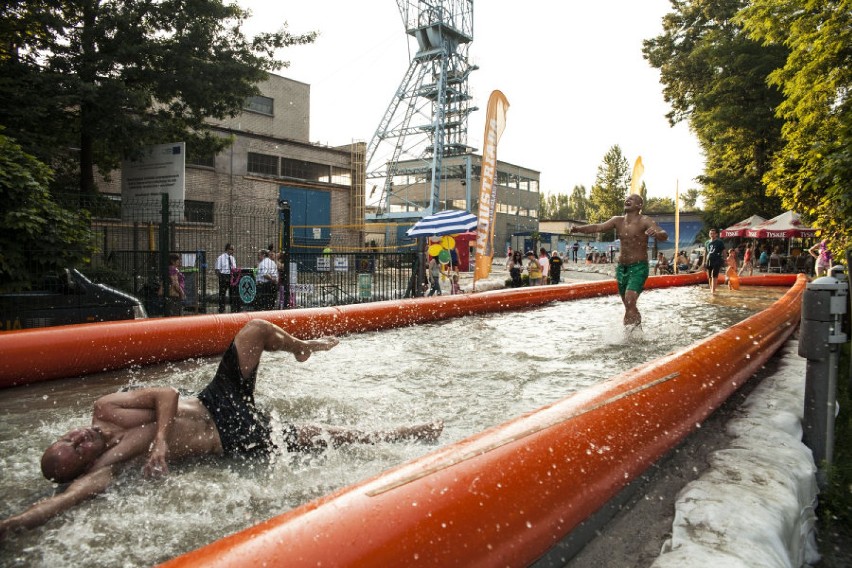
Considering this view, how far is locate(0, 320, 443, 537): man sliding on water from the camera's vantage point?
8.11 ft

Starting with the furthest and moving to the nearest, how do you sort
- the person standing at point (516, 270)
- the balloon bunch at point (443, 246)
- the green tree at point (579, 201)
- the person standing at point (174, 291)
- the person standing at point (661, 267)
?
the green tree at point (579, 201) < the person standing at point (661, 267) < the person standing at point (516, 270) < the balloon bunch at point (443, 246) < the person standing at point (174, 291)

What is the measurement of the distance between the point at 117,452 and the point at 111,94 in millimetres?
10522

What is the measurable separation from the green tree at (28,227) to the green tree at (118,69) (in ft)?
9.89

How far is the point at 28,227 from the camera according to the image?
6.59m

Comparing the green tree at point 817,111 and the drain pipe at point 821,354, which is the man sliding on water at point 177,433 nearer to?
the drain pipe at point 821,354

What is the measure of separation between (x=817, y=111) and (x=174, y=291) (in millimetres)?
12093

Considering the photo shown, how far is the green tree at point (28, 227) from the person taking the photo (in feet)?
21.5

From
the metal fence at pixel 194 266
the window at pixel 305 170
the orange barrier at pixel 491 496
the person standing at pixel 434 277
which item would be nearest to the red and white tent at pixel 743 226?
the person standing at pixel 434 277

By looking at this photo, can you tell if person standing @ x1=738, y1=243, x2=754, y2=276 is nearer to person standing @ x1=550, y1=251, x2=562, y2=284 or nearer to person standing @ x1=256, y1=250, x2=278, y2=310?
person standing @ x1=550, y1=251, x2=562, y2=284

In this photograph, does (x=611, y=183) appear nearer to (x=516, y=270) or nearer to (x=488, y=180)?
(x=516, y=270)

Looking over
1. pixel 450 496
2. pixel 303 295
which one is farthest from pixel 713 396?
pixel 303 295

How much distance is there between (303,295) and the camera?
10938mm

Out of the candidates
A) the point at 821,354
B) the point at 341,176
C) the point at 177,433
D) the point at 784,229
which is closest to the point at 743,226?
the point at 784,229

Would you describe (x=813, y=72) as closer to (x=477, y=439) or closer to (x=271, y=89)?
(x=477, y=439)
